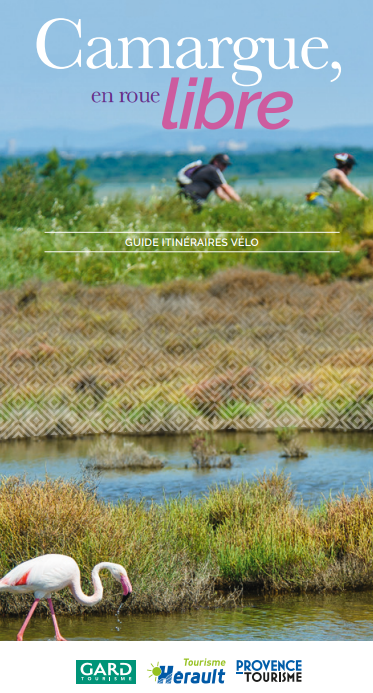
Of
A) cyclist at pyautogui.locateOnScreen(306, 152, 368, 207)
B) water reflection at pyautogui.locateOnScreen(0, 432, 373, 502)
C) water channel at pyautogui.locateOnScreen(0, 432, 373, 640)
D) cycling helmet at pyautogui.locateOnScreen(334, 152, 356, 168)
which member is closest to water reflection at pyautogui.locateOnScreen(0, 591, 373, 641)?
water channel at pyautogui.locateOnScreen(0, 432, 373, 640)

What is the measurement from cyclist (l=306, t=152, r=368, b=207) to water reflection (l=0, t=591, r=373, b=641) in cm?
1164

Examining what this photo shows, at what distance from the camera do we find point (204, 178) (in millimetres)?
17297

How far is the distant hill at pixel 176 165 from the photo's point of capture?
2217 centimetres

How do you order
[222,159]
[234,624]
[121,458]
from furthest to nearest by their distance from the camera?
[222,159], [121,458], [234,624]

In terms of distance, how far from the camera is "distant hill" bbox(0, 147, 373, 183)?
22.2 metres

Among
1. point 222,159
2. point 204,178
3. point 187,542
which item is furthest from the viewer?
point 204,178

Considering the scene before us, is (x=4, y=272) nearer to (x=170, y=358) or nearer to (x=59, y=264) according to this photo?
(x=59, y=264)
